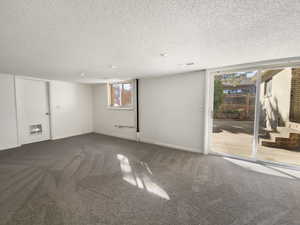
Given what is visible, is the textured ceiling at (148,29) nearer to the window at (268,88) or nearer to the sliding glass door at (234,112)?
the window at (268,88)

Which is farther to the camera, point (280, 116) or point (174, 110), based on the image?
point (174, 110)

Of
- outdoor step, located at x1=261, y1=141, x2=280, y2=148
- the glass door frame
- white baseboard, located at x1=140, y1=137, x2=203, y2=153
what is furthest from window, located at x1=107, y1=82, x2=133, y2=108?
outdoor step, located at x1=261, y1=141, x2=280, y2=148

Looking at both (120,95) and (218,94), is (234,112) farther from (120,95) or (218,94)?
(120,95)

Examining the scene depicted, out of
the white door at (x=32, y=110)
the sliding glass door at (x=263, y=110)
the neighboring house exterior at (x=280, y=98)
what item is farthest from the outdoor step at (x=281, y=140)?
the white door at (x=32, y=110)

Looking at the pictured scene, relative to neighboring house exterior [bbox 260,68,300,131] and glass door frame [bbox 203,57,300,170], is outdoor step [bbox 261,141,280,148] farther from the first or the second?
neighboring house exterior [bbox 260,68,300,131]

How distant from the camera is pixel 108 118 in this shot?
5852 mm

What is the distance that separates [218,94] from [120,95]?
3560 mm

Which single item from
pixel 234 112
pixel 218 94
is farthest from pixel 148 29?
pixel 234 112

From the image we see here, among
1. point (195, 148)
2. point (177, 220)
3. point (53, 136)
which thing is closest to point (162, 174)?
point (177, 220)

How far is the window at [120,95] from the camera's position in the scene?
528 cm

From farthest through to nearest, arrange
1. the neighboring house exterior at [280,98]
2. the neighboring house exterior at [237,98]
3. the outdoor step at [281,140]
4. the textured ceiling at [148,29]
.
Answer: the neighboring house exterior at [237,98], the outdoor step at [281,140], the neighboring house exterior at [280,98], the textured ceiling at [148,29]

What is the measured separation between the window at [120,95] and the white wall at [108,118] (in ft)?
0.69

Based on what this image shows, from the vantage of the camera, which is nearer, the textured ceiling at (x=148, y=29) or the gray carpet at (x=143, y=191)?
the textured ceiling at (x=148, y=29)

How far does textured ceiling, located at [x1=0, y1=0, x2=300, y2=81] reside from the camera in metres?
1.20
